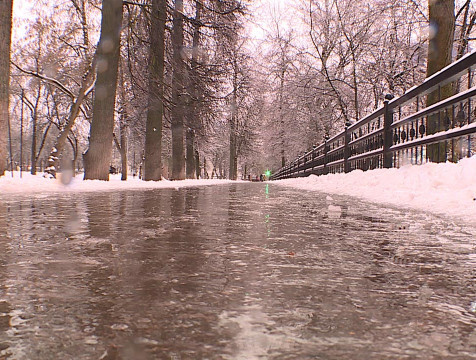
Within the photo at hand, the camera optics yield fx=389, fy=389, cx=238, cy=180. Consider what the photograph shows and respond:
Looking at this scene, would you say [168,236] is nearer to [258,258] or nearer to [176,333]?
[258,258]

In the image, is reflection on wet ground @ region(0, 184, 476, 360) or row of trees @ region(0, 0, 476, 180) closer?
reflection on wet ground @ region(0, 184, 476, 360)

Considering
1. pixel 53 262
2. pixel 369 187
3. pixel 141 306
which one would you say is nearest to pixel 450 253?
pixel 141 306

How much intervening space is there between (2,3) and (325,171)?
1152cm

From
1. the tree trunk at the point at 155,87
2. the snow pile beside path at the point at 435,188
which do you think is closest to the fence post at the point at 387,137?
the snow pile beside path at the point at 435,188

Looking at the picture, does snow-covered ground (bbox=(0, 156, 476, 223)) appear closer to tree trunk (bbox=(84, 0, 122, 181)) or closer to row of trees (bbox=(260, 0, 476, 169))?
tree trunk (bbox=(84, 0, 122, 181))

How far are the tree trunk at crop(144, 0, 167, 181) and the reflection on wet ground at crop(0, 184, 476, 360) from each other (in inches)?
417

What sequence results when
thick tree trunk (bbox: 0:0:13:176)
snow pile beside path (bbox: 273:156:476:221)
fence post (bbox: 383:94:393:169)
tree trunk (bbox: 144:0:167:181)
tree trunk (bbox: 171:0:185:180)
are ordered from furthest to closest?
tree trunk (bbox: 171:0:185:180) < tree trunk (bbox: 144:0:167:181) < thick tree trunk (bbox: 0:0:13:176) < fence post (bbox: 383:94:393:169) < snow pile beside path (bbox: 273:156:476:221)

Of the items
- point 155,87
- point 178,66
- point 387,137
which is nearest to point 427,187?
point 387,137

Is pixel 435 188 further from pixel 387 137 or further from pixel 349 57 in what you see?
pixel 349 57

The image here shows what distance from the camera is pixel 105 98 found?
1010cm

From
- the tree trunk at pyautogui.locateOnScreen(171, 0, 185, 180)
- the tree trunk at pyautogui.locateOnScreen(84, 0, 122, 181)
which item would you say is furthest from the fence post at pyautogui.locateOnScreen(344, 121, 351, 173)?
the tree trunk at pyautogui.locateOnScreen(84, 0, 122, 181)

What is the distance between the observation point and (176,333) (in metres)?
0.84

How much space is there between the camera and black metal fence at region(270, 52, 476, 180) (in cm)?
535

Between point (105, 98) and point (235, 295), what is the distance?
9924 millimetres
